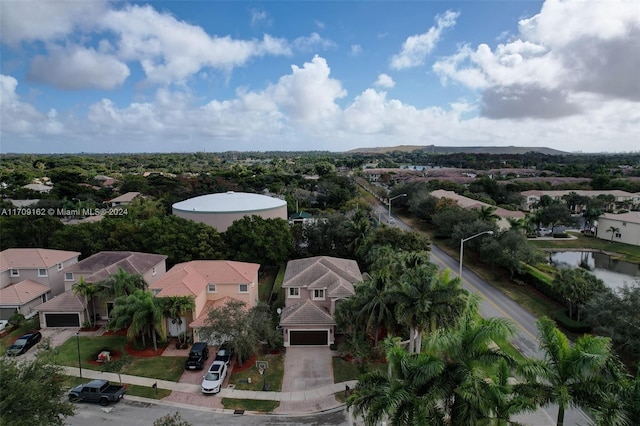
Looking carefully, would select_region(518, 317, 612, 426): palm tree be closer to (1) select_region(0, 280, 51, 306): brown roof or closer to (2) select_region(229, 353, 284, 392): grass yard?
(2) select_region(229, 353, 284, 392): grass yard

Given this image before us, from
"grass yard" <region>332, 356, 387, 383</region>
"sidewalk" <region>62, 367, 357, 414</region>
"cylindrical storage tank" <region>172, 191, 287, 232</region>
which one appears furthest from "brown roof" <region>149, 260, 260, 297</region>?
"cylindrical storage tank" <region>172, 191, 287, 232</region>

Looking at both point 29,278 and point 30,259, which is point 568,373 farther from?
point 30,259

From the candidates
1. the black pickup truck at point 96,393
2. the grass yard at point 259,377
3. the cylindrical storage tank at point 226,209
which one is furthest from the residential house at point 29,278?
the grass yard at point 259,377

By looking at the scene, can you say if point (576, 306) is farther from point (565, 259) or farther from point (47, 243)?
point (47, 243)

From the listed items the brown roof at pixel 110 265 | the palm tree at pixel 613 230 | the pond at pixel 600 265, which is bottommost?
the pond at pixel 600 265

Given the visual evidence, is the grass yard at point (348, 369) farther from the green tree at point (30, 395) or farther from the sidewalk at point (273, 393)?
the green tree at point (30, 395)

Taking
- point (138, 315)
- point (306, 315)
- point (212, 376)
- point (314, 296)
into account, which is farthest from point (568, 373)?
point (138, 315)

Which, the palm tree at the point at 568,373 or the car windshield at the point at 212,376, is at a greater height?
the palm tree at the point at 568,373
